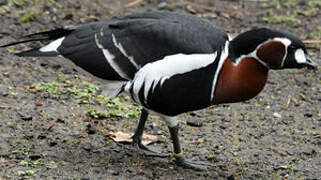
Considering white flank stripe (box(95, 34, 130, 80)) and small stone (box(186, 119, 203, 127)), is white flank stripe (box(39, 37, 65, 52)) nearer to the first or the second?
white flank stripe (box(95, 34, 130, 80))

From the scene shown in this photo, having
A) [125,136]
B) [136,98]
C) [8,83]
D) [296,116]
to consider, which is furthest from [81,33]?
[296,116]

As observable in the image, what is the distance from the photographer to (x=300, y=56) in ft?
13.6

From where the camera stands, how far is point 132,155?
4.55 m

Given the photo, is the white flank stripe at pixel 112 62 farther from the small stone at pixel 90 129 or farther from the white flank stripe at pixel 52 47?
the small stone at pixel 90 129

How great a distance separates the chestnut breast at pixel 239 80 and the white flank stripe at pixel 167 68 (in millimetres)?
174

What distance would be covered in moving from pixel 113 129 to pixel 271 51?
1.54 m

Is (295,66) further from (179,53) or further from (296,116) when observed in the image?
(296,116)

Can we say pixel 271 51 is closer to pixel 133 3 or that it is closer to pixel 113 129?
pixel 113 129

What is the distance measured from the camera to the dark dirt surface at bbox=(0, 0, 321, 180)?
167 inches

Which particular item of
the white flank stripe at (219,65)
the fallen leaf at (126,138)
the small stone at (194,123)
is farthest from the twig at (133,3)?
the white flank stripe at (219,65)

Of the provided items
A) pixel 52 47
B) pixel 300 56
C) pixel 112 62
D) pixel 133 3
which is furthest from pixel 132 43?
pixel 133 3

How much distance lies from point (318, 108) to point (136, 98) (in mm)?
2305

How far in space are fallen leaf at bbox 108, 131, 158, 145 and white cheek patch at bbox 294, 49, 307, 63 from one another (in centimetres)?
138

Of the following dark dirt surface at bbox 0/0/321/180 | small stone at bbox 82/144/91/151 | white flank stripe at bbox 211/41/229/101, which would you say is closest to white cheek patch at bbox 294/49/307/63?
dark dirt surface at bbox 0/0/321/180
